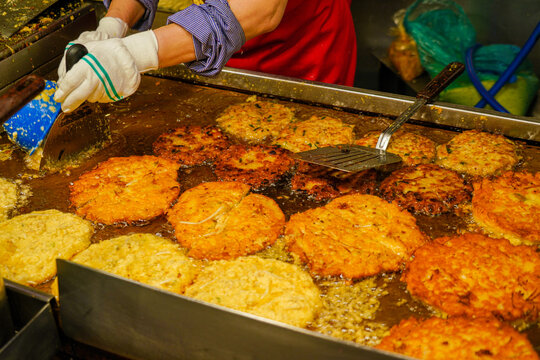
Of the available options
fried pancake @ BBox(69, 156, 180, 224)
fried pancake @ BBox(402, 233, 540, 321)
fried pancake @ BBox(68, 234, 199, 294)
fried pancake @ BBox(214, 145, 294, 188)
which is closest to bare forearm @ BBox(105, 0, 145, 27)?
fried pancake @ BBox(69, 156, 180, 224)

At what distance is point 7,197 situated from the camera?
2.70 m

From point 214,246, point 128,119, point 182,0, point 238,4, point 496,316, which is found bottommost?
point 496,316

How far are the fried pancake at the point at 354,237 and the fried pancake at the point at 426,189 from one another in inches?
4.0

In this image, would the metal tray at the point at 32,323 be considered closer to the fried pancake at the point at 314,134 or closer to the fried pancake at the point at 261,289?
the fried pancake at the point at 261,289

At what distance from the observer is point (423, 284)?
7.29 feet

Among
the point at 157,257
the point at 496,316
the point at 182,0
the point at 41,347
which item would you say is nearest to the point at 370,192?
the point at 496,316

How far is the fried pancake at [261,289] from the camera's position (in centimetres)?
208

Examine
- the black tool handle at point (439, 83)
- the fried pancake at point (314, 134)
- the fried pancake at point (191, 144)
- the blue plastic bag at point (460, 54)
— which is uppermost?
the black tool handle at point (439, 83)

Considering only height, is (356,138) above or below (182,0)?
below

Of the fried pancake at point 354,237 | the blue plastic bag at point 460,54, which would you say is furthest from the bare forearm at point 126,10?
the blue plastic bag at point 460,54

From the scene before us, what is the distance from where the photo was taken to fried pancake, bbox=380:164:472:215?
8.82 ft

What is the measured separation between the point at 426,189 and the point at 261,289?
3.99ft

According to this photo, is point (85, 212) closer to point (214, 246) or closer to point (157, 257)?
point (157, 257)

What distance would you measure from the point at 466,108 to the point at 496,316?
1.65 metres
